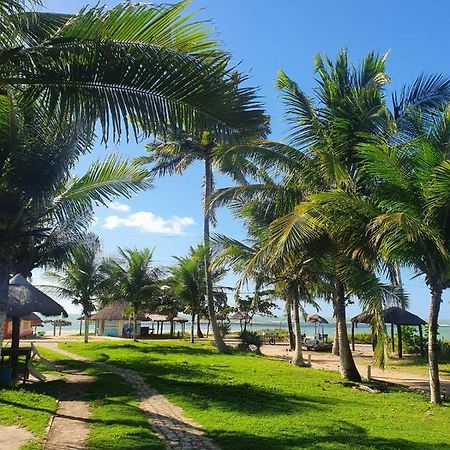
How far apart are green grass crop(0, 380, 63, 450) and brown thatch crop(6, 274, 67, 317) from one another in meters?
1.83

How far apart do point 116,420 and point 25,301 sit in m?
6.00

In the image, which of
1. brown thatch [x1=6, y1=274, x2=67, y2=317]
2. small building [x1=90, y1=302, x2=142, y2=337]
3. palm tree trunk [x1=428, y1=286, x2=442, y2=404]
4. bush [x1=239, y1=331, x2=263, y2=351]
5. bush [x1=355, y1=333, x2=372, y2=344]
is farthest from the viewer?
small building [x1=90, y1=302, x2=142, y2=337]

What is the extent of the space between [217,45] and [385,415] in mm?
7501

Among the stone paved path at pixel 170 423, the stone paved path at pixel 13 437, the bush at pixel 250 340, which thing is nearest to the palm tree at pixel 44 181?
the stone paved path at pixel 13 437

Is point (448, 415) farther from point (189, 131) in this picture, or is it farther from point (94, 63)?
point (94, 63)

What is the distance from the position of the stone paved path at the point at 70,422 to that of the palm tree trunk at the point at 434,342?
23.2 feet

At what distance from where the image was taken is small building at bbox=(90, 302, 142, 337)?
4109 centimetres

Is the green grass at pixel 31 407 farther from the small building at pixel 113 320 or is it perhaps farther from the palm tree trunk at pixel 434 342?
the small building at pixel 113 320

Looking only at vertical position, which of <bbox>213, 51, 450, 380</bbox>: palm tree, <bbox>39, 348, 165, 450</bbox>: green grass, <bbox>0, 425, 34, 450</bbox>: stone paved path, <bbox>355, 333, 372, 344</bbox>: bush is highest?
<bbox>213, 51, 450, 380</bbox>: palm tree

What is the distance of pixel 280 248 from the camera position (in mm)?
11164

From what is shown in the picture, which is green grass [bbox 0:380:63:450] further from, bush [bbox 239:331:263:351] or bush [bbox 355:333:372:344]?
bush [bbox 355:333:372:344]

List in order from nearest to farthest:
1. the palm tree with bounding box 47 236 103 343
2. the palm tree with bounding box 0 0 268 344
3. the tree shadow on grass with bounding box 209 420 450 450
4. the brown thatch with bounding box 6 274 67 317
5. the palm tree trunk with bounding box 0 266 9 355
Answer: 1. the palm tree with bounding box 0 0 268 344
2. the tree shadow on grass with bounding box 209 420 450 450
3. the palm tree trunk with bounding box 0 266 9 355
4. the brown thatch with bounding box 6 274 67 317
5. the palm tree with bounding box 47 236 103 343

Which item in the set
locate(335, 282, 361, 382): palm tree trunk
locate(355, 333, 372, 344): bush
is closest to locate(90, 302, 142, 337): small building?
locate(355, 333, 372, 344): bush

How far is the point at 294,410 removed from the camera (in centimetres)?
923
